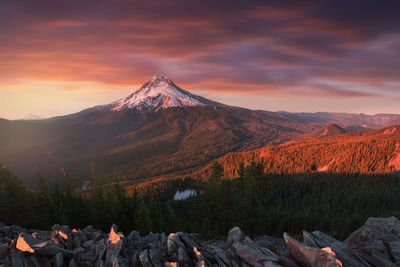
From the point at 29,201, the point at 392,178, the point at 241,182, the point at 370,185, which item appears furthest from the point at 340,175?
the point at 29,201

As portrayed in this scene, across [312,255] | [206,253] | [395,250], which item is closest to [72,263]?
[206,253]

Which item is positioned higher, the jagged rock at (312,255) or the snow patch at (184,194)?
the jagged rock at (312,255)

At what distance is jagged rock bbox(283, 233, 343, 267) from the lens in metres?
13.2

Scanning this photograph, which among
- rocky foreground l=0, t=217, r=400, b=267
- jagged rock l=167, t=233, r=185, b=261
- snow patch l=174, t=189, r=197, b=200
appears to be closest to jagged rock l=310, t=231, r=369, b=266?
rocky foreground l=0, t=217, r=400, b=267

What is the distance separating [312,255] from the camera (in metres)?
14.1

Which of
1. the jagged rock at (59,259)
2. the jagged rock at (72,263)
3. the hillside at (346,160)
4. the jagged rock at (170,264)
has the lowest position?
the hillside at (346,160)

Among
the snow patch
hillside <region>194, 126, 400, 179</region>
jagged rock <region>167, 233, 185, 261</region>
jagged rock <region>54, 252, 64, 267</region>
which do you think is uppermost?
jagged rock <region>167, 233, 185, 261</region>

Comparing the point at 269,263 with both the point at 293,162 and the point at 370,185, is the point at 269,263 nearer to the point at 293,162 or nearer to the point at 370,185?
the point at 370,185

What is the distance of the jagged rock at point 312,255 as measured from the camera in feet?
43.3

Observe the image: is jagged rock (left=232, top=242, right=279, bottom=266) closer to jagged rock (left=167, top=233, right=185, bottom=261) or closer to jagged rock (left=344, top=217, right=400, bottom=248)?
jagged rock (left=167, top=233, right=185, bottom=261)

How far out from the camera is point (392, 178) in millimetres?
142125

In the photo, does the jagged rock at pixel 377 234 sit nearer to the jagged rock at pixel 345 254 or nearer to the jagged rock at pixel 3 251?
the jagged rock at pixel 345 254

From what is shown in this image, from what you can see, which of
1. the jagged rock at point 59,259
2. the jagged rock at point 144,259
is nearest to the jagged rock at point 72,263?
the jagged rock at point 59,259

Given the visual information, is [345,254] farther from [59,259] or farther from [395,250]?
[59,259]
